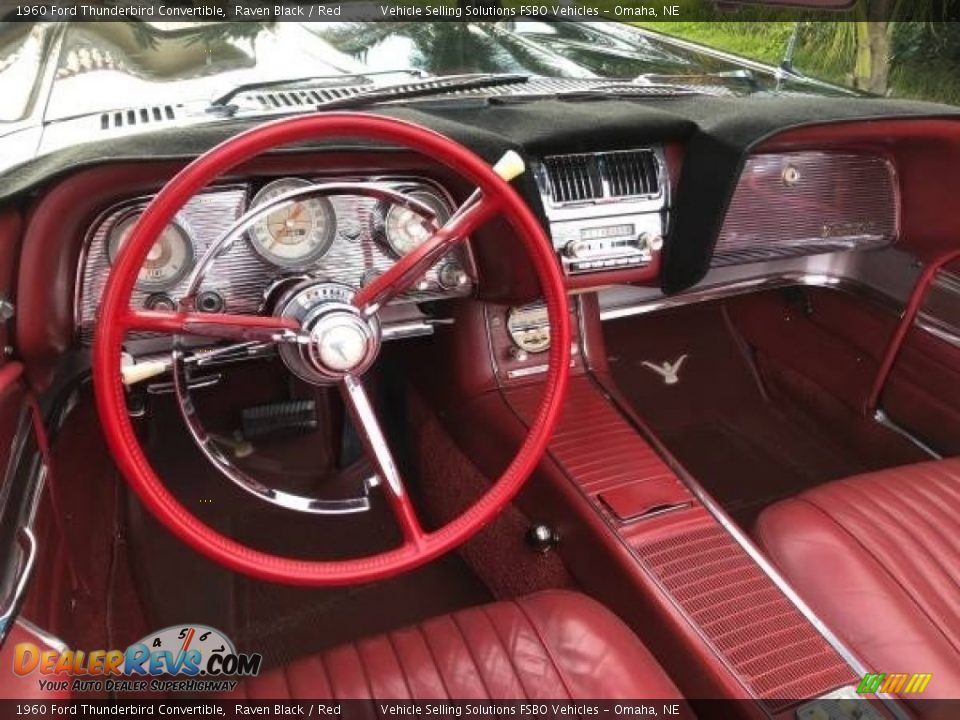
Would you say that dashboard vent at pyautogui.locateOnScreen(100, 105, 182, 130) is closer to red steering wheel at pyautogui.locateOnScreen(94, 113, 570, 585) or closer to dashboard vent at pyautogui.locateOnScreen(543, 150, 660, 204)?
red steering wheel at pyautogui.locateOnScreen(94, 113, 570, 585)

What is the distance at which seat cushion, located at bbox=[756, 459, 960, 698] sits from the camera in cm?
135

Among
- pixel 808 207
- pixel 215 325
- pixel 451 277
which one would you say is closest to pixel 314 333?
pixel 215 325

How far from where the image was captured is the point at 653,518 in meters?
1.67

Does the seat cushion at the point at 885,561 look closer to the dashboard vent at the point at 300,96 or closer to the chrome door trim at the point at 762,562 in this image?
the chrome door trim at the point at 762,562

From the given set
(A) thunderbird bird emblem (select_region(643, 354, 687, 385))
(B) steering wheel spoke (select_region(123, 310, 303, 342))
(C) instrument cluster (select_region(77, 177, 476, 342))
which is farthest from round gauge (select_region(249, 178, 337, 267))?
(A) thunderbird bird emblem (select_region(643, 354, 687, 385))

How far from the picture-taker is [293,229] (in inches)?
58.1

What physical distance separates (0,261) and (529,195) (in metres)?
0.82

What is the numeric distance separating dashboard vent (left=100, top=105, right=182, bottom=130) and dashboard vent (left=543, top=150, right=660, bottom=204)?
78cm

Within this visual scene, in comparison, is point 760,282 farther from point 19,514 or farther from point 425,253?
point 19,514

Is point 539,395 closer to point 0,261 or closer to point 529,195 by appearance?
point 529,195

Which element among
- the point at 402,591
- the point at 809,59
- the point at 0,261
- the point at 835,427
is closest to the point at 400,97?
the point at 0,261

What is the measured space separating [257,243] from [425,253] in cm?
→ 34

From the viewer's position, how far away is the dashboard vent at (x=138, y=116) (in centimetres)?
163

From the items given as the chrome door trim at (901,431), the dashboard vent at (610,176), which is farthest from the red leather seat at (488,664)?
the chrome door trim at (901,431)
